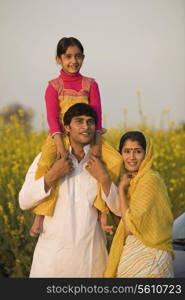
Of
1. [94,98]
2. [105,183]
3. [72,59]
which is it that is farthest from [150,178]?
[72,59]

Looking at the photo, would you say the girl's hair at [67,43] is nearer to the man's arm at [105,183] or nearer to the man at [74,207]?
the man at [74,207]

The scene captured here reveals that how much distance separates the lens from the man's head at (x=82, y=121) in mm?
4223

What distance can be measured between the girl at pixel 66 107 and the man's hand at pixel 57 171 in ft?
0.19

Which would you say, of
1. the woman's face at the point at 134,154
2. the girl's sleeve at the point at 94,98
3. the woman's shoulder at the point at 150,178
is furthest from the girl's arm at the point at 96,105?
the woman's shoulder at the point at 150,178

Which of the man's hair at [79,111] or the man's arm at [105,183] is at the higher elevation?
the man's hair at [79,111]

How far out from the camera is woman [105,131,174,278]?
13.5 ft

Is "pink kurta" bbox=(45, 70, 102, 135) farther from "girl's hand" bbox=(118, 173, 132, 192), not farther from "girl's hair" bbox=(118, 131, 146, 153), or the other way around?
"girl's hand" bbox=(118, 173, 132, 192)

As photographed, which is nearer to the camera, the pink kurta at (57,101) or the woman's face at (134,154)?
the woman's face at (134,154)

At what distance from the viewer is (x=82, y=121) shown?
13.9 feet

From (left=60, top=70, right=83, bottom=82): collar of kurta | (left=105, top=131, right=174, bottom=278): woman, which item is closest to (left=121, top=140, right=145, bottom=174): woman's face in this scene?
(left=105, top=131, right=174, bottom=278): woman

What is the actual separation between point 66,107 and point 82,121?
18 cm

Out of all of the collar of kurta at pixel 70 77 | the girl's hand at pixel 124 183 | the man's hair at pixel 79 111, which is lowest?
the girl's hand at pixel 124 183

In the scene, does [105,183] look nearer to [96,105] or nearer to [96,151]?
[96,151]

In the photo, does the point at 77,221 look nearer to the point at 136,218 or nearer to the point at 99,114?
the point at 136,218
